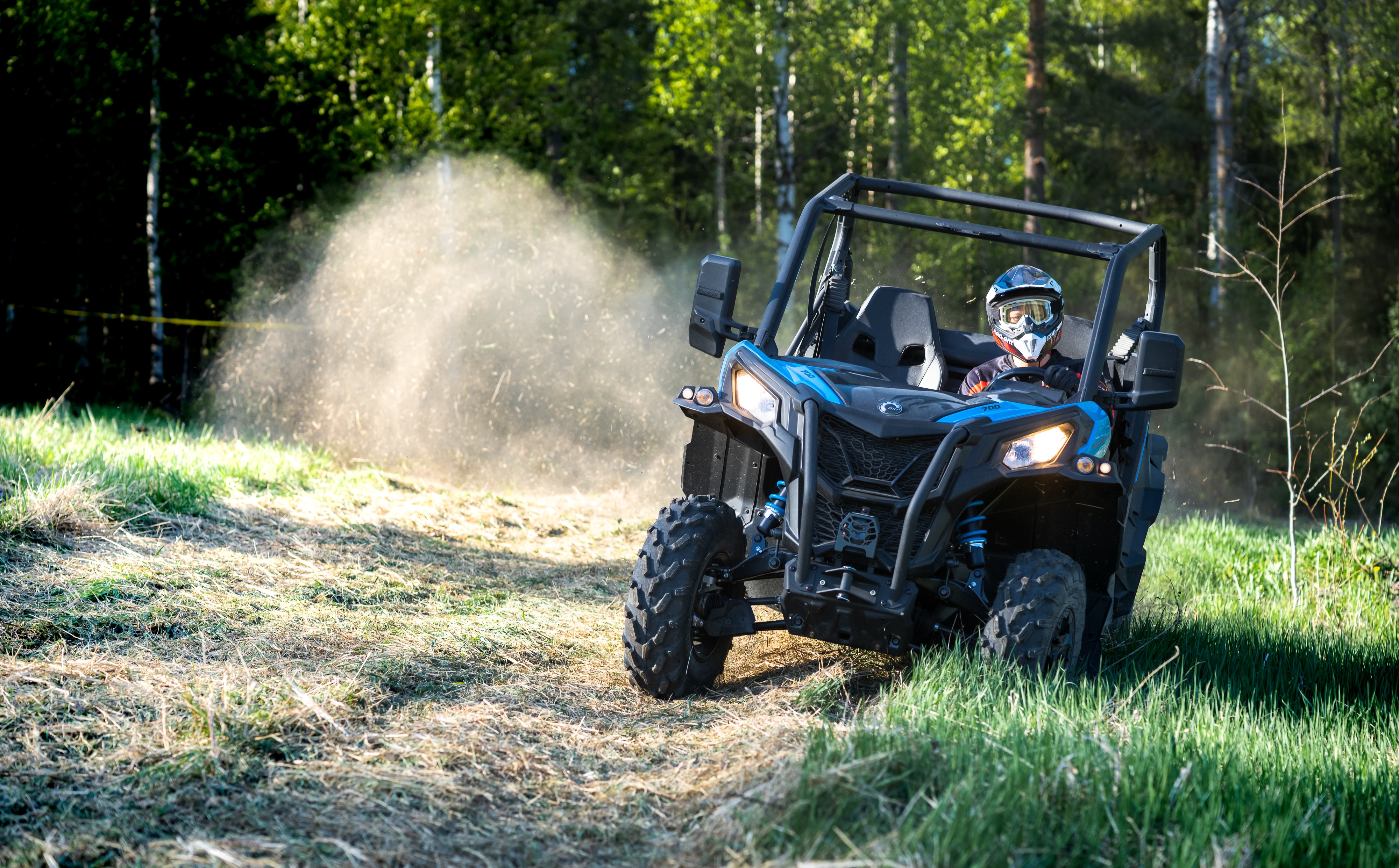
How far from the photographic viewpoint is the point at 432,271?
13.3 metres

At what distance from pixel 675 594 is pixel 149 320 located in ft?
44.0

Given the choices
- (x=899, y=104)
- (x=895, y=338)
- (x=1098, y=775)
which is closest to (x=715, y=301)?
(x=895, y=338)

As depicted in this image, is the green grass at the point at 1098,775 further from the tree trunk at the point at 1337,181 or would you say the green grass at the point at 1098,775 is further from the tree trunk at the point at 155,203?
the tree trunk at the point at 1337,181

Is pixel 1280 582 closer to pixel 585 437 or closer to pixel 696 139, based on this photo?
pixel 585 437

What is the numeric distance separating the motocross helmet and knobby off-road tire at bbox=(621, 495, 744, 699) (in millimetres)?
1637

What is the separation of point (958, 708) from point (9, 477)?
568 centimetres

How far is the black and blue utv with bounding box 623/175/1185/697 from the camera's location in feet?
12.9

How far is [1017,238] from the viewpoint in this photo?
→ 4.97 metres

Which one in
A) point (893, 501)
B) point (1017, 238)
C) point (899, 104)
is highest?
point (899, 104)

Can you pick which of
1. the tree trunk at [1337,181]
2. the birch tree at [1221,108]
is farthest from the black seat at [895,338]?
the birch tree at [1221,108]

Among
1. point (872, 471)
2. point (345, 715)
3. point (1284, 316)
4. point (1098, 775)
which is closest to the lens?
point (1098, 775)

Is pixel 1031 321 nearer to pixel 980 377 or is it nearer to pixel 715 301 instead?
pixel 980 377

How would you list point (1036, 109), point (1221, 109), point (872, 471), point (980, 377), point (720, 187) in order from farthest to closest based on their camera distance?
point (720, 187) < point (1221, 109) < point (1036, 109) < point (980, 377) < point (872, 471)

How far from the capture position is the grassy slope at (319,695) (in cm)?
290
